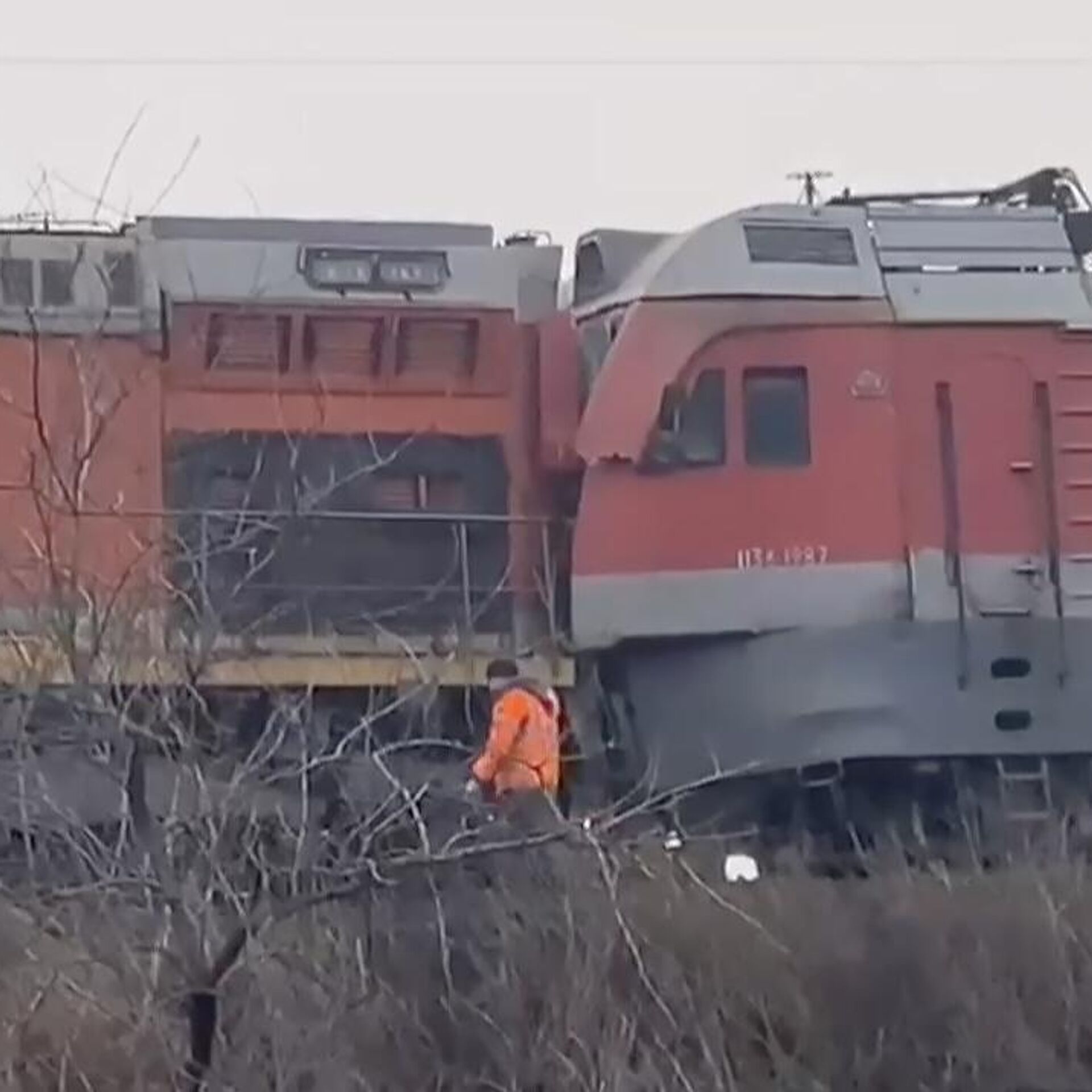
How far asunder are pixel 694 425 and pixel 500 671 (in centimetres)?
141

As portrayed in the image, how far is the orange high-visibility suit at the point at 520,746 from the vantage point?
934cm

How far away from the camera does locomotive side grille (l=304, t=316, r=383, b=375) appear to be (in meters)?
11.9

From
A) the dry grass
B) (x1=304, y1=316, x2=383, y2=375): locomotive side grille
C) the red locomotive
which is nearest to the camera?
the dry grass

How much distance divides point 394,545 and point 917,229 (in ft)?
9.40

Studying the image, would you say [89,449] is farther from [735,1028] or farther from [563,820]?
[735,1028]

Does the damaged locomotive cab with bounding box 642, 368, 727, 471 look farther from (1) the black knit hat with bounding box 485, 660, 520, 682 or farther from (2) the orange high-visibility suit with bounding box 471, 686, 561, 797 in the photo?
(2) the orange high-visibility suit with bounding box 471, 686, 561, 797

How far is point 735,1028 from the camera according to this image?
8164 millimetres

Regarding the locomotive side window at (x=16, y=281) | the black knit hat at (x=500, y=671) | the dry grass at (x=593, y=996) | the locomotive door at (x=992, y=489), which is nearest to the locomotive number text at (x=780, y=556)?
the locomotive door at (x=992, y=489)

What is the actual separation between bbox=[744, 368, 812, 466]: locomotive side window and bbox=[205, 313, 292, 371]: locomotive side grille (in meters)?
2.14

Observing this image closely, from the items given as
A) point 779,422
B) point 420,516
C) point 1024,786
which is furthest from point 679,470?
point 1024,786

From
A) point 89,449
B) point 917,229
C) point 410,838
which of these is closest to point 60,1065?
point 410,838

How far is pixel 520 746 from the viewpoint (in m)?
9.84

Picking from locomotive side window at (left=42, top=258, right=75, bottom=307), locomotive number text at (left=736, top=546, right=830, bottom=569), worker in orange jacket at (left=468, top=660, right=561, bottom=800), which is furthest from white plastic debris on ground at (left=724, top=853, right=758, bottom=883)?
locomotive side window at (left=42, top=258, right=75, bottom=307)

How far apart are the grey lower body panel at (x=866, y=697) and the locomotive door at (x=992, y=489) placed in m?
0.16
